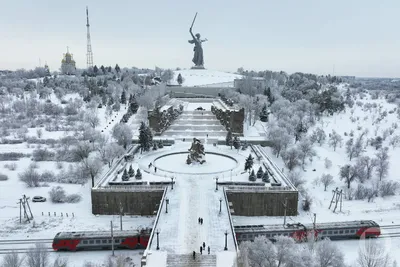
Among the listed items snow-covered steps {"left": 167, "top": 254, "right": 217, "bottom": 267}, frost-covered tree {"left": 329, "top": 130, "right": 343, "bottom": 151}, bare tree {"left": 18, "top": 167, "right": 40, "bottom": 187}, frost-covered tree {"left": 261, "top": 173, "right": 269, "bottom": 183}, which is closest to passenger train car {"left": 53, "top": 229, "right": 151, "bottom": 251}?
snow-covered steps {"left": 167, "top": 254, "right": 217, "bottom": 267}

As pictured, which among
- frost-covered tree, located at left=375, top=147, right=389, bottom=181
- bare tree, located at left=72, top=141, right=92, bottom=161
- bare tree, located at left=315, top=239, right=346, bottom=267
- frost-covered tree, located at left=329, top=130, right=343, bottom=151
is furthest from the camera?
frost-covered tree, located at left=329, top=130, right=343, bottom=151

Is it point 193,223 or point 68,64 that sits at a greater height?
point 68,64

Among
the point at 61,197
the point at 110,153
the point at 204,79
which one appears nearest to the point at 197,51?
the point at 204,79

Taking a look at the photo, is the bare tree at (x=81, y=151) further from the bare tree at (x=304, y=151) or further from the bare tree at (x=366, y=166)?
the bare tree at (x=366, y=166)

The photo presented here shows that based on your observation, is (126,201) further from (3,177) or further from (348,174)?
(348,174)

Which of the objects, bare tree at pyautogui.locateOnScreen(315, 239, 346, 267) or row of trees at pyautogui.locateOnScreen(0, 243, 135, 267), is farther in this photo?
row of trees at pyautogui.locateOnScreen(0, 243, 135, 267)

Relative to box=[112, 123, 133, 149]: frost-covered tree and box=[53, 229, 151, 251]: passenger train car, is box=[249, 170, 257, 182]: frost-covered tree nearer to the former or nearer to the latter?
box=[53, 229, 151, 251]: passenger train car

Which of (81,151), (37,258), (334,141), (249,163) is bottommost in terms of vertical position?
(37,258)
